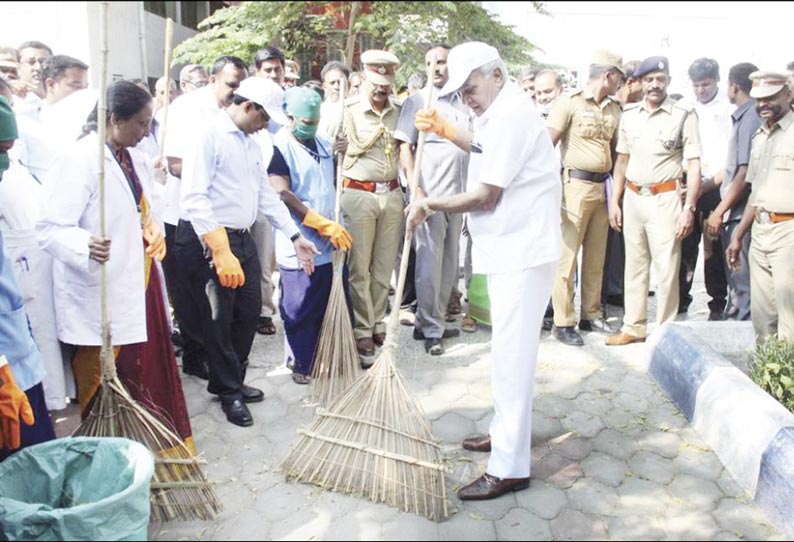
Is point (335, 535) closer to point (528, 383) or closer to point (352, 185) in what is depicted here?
point (528, 383)

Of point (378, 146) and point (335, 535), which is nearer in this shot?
point (335, 535)

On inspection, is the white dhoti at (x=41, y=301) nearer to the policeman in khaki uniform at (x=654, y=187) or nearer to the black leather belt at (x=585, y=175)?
the black leather belt at (x=585, y=175)

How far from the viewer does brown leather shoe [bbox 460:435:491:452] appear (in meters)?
3.15

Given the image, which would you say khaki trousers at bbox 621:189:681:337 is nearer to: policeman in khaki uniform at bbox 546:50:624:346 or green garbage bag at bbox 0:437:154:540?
policeman in khaki uniform at bbox 546:50:624:346

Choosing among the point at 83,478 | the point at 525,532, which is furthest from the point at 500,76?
the point at 83,478

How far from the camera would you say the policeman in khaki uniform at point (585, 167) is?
4438 mm

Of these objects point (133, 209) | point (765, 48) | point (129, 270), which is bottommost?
point (129, 270)

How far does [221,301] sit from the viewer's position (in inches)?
132

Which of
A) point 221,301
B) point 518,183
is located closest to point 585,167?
point 518,183

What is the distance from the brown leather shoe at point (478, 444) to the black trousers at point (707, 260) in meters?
2.86

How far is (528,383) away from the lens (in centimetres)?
265

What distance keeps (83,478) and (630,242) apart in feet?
12.0

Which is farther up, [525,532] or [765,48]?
[765,48]

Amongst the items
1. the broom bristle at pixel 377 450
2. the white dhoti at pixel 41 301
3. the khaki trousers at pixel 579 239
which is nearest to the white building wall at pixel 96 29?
the white dhoti at pixel 41 301
